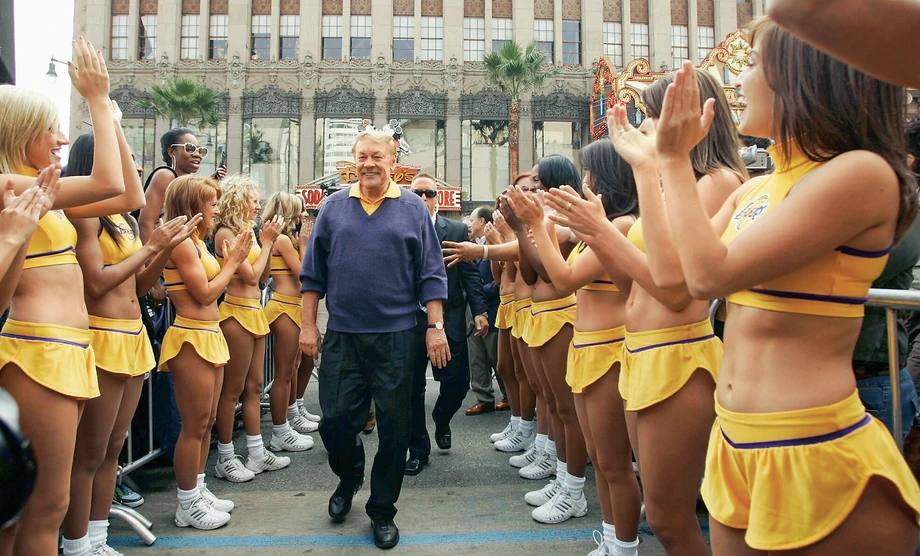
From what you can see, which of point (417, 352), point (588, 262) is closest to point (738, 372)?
point (588, 262)

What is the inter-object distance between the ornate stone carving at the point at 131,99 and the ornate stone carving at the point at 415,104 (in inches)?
551

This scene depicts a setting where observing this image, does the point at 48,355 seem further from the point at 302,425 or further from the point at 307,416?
the point at 307,416

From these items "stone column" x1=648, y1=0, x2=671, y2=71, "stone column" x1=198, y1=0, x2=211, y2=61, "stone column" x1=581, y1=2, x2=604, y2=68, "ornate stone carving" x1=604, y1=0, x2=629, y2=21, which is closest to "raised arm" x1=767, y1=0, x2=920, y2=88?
"stone column" x1=581, y1=2, x2=604, y2=68

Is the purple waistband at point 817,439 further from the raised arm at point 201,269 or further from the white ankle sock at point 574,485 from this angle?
the raised arm at point 201,269

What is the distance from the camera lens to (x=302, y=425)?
6.99 m

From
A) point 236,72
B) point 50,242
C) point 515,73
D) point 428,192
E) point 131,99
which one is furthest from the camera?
point 236,72

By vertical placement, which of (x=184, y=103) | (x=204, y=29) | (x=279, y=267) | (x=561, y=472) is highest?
(x=204, y=29)

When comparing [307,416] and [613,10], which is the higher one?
[613,10]

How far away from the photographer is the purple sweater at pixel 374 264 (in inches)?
162

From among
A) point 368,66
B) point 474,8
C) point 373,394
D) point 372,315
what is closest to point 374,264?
point 372,315

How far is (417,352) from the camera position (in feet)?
15.0

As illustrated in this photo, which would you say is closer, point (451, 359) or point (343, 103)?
point (451, 359)

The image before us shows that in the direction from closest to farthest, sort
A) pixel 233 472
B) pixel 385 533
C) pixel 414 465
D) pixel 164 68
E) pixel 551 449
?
pixel 385 533 → pixel 233 472 → pixel 551 449 → pixel 414 465 → pixel 164 68

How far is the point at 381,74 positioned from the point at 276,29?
691cm
